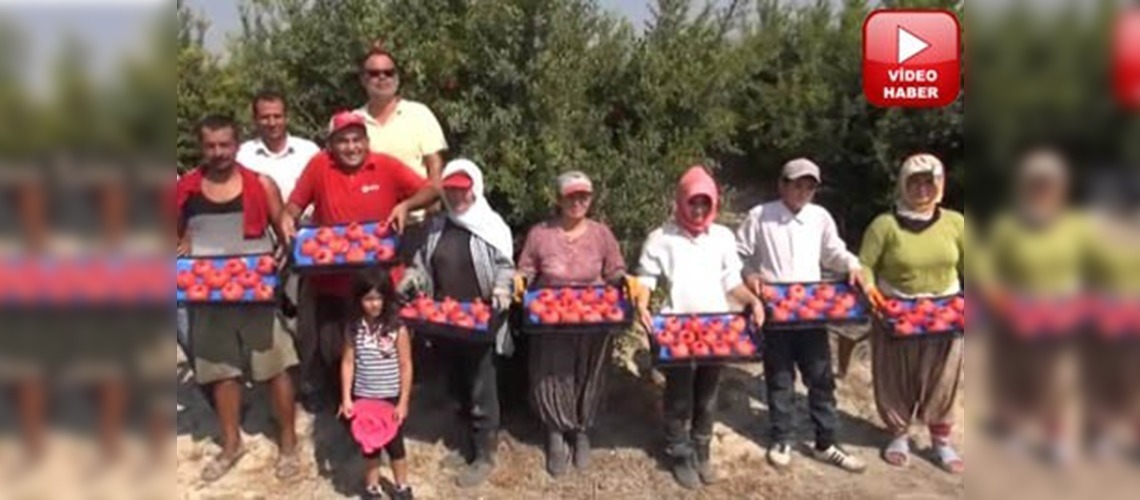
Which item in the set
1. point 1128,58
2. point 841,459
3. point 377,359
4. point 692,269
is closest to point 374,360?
point 377,359

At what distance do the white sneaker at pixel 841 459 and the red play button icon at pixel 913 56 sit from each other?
2929 mm

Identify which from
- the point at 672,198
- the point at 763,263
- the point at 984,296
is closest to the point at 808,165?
the point at 763,263

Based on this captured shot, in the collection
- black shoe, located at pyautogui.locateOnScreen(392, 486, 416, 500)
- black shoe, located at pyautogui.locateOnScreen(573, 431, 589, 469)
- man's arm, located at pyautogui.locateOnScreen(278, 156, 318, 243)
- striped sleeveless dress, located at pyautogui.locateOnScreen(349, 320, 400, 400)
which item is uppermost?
man's arm, located at pyautogui.locateOnScreen(278, 156, 318, 243)

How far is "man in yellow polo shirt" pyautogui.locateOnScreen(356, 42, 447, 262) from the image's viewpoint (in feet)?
13.4

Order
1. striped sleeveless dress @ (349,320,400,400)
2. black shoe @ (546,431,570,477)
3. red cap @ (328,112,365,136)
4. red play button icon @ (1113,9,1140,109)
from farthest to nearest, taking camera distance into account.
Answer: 1. black shoe @ (546,431,570,477)
2. striped sleeveless dress @ (349,320,400,400)
3. red cap @ (328,112,365,136)
4. red play button icon @ (1113,9,1140,109)

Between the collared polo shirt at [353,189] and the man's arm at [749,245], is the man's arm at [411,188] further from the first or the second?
the man's arm at [749,245]

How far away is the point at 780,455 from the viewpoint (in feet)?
14.7

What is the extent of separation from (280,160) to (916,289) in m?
2.52

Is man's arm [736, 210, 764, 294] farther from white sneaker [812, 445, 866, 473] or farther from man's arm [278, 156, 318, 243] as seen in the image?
man's arm [278, 156, 318, 243]

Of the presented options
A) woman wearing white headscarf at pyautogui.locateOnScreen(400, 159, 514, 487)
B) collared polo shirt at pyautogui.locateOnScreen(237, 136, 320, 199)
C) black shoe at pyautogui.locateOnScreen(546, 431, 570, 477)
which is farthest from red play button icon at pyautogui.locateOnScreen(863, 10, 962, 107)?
black shoe at pyautogui.locateOnScreen(546, 431, 570, 477)

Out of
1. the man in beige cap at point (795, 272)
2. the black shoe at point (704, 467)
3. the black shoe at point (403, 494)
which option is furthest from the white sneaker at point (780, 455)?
the black shoe at point (403, 494)

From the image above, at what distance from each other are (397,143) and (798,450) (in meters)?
2.23

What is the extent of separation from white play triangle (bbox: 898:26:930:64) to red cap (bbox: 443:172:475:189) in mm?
2447

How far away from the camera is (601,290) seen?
3979 millimetres
